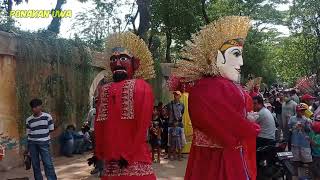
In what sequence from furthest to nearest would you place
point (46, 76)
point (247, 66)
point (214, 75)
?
point (247, 66) < point (46, 76) < point (214, 75)

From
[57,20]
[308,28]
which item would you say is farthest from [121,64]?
[308,28]

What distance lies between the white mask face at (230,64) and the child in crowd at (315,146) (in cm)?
305

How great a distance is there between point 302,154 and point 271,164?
27.7 inches

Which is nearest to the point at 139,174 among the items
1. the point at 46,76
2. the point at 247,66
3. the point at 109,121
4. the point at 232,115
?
the point at 109,121

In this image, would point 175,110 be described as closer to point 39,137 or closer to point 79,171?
point 79,171

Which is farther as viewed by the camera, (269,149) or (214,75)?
(269,149)

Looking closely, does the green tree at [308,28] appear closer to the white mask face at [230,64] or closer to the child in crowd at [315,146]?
the child in crowd at [315,146]

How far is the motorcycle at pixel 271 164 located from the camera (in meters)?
7.56

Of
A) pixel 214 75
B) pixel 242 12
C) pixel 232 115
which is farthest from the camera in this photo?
pixel 242 12

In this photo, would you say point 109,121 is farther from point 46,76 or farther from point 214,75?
point 46,76

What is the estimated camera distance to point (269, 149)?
7625mm

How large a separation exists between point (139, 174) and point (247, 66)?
95.1 ft

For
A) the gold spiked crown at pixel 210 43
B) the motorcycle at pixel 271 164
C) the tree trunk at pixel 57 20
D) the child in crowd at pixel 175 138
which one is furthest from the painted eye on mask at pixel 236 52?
the tree trunk at pixel 57 20

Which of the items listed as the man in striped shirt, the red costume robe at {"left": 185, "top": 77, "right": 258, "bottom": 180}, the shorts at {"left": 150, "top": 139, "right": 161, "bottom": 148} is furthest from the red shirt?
the shorts at {"left": 150, "top": 139, "right": 161, "bottom": 148}
